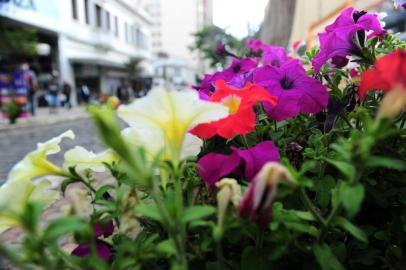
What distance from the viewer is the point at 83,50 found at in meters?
22.2

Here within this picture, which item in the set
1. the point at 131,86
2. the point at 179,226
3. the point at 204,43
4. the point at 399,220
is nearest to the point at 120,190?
the point at 179,226

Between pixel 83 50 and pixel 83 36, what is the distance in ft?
2.61

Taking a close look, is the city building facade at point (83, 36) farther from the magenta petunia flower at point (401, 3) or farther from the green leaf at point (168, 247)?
the green leaf at point (168, 247)

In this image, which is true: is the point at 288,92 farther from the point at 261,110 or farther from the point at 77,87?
the point at 77,87

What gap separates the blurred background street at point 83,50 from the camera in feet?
17.7

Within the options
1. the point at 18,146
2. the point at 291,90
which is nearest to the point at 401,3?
the point at 291,90

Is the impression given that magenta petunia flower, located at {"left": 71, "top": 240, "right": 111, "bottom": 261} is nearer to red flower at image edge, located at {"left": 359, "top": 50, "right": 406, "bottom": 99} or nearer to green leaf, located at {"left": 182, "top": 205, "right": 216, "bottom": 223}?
green leaf, located at {"left": 182, "top": 205, "right": 216, "bottom": 223}

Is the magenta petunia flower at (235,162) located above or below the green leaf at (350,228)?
above

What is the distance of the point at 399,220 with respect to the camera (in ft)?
2.51

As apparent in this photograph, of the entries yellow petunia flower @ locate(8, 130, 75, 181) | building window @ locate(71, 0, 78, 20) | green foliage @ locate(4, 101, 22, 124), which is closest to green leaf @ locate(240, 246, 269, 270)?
yellow petunia flower @ locate(8, 130, 75, 181)

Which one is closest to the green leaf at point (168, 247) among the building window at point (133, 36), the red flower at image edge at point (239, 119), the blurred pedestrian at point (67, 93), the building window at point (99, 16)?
the red flower at image edge at point (239, 119)

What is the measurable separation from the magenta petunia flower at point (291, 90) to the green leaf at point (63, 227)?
476mm

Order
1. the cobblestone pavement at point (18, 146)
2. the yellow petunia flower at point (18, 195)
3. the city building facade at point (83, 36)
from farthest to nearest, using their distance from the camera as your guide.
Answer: the city building facade at point (83, 36) → the cobblestone pavement at point (18, 146) → the yellow petunia flower at point (18, 195)

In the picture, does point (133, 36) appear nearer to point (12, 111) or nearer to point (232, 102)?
point (12, 111)
